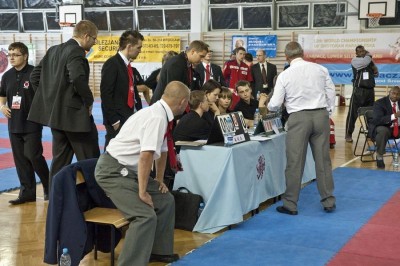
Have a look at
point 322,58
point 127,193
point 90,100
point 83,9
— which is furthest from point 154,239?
point 83,9

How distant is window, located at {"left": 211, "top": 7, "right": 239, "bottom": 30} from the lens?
60.3 feet

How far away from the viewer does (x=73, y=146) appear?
4.92m

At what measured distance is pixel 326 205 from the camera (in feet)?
18.3

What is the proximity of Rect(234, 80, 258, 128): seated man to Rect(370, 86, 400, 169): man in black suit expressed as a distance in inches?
85.5

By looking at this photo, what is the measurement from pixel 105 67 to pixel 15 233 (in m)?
1.66

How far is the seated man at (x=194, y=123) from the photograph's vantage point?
5.27 m

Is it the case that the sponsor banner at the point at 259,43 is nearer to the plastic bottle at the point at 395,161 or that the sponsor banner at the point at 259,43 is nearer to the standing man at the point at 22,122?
the plastic bottle at the point at 395,161

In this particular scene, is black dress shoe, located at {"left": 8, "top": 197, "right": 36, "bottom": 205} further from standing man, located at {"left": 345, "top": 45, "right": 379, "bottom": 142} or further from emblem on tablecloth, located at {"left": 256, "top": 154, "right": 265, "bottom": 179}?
standing man, located at {"left": 345, "top": 45, "right": 379, "bottom": 142}

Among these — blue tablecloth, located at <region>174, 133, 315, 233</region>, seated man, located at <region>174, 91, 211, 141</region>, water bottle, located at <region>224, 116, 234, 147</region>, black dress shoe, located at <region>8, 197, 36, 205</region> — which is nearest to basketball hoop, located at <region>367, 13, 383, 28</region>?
seated man, located at <region>174, 91, 211, 141</region>

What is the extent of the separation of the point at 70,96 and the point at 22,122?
4.08ft

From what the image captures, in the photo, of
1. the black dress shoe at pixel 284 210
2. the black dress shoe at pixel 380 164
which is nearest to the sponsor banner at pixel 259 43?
the black dress shoe at pixel 380 164

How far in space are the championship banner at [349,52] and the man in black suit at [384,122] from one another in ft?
27.0

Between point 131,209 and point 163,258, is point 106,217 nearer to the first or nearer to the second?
point 131,209

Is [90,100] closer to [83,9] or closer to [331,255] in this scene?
[331,255]
